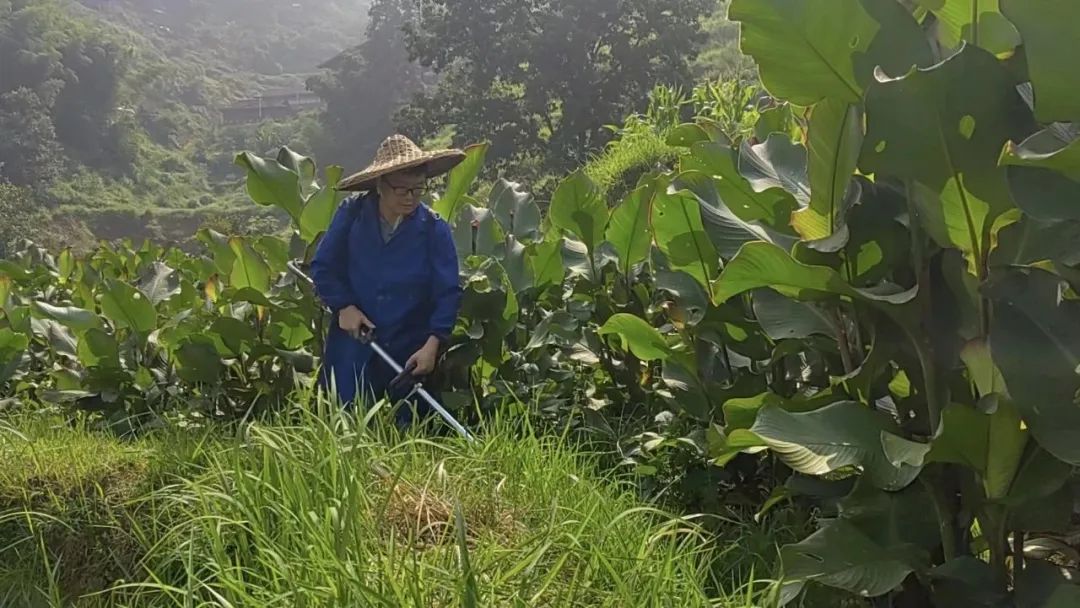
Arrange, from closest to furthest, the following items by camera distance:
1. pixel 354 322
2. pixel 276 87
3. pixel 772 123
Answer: pixel 772 123 < pixel 354 322 < pixel 276 87

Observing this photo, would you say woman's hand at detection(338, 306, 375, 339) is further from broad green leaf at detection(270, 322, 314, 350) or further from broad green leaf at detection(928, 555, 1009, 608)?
broad green leaf at detection(928, 555, 1009, 608)

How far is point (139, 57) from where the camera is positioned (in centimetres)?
5566

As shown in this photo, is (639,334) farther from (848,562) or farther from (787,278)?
(848,562)

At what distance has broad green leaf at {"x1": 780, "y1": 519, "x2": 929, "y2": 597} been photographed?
1.68 meters

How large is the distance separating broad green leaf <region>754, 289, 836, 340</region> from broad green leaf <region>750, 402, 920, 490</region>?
0.28 meters

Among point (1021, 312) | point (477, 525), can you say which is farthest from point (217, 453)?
point (1021, 312)

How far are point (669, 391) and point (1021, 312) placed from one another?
54.2 inches

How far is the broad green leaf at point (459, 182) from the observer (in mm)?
3746

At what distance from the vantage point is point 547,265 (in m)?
3.52

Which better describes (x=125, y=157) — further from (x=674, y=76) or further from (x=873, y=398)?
(x=873, y=398)

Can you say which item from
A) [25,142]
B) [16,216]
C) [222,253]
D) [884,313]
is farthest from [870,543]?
[25,142]

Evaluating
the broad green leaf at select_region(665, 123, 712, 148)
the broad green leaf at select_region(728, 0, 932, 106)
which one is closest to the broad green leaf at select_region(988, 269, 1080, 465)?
the broad green leaf at select_region(728, 0, 932, 106)

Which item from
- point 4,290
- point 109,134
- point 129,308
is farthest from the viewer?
point 109,134

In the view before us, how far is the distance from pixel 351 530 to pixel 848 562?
907 millimetres
